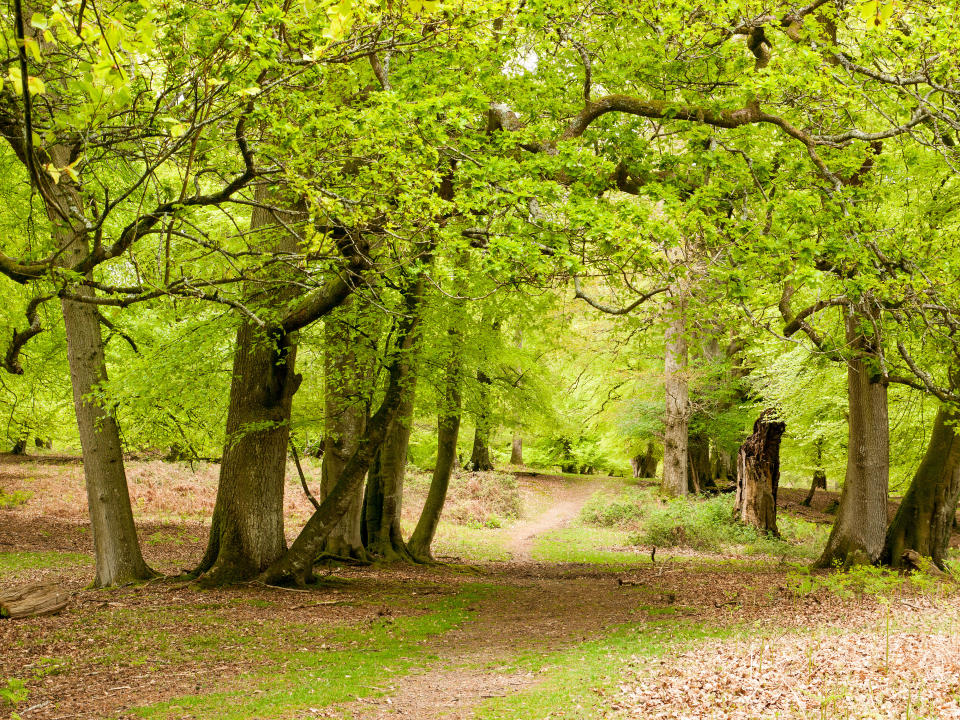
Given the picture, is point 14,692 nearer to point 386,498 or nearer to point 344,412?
point 344,412

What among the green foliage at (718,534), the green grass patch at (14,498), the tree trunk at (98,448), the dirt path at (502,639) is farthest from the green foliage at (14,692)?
the green foliage at (718,534)

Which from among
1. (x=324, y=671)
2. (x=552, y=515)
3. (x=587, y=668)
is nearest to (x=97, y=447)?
(x=324, y=671)

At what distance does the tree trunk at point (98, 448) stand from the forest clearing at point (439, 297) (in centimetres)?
5

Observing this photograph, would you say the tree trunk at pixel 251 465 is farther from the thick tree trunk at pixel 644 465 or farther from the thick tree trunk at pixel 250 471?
the thick tree trunk at pixel 644 465

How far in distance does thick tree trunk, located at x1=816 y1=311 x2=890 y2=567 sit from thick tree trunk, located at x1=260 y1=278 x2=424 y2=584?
777cm

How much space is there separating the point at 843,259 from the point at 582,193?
3.55m

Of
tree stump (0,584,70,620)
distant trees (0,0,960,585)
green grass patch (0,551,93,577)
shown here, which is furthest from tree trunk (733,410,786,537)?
tree stump (0,584,70,620)

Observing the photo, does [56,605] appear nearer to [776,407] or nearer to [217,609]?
[217,609]

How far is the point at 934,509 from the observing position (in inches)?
495

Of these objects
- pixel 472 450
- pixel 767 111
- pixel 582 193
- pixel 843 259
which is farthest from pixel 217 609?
pixel 472 450

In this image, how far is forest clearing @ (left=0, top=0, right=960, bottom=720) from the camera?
611 cm

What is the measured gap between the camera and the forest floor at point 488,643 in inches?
229

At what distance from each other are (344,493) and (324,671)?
401 centimetres

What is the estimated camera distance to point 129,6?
684 centimetres
